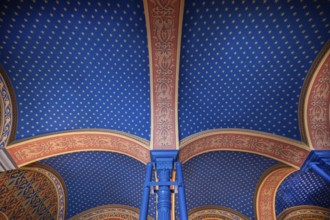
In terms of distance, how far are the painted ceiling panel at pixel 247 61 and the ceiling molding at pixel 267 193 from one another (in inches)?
77.5

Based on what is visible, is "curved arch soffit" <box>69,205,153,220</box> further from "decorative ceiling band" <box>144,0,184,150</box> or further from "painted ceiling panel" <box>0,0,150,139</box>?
"decorative ceiling band" <box>144,0,184,150</box>

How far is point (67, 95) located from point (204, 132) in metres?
3.33

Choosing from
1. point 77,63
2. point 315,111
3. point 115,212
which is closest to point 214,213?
point 115,212

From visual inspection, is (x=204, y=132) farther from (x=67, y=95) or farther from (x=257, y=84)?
(x=67, y=95)

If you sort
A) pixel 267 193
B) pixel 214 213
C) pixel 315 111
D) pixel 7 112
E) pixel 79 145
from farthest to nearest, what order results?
pixel 214 213, pixel 267 193, pixel 79 145, pixel 315 111, pixel 7 112

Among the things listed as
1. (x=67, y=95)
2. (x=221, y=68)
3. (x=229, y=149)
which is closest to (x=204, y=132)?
(x=229, y=149)

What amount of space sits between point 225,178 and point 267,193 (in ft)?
5.12

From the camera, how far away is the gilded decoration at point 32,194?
247 inches

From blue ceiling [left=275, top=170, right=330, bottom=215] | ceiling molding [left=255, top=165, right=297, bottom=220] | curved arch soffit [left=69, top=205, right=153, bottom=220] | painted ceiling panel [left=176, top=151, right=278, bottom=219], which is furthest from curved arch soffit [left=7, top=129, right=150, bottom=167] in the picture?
blue ceiling [left=275, top=170, right=330, bottom=215]

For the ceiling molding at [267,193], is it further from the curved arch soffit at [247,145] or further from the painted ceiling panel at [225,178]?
the curved arch soffit at [247,145]

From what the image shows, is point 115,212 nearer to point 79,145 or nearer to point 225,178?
point 79,145

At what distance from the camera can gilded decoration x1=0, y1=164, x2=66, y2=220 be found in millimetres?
6277

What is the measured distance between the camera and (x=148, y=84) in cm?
538

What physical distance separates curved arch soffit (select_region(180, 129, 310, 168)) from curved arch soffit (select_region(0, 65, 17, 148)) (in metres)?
3.81
